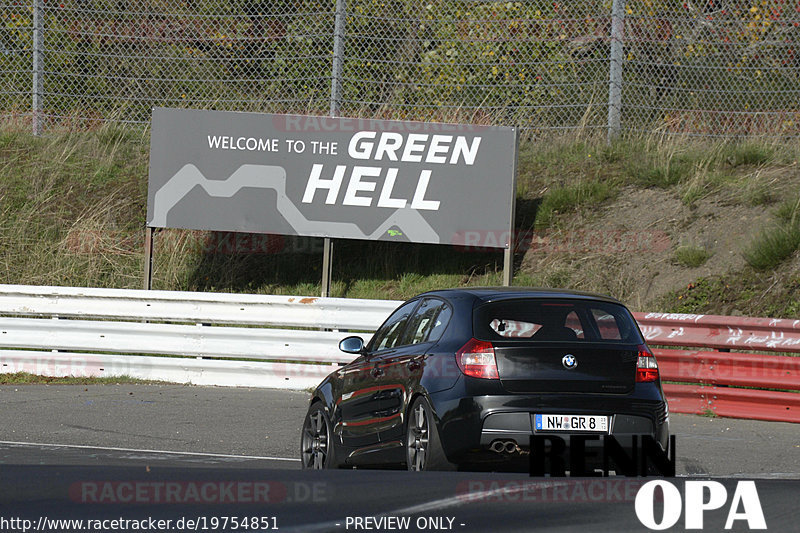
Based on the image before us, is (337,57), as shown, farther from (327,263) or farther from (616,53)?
(616,53)

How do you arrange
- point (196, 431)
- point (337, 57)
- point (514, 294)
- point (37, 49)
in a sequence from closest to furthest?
point (514, 294), point (196, 431), point (337, 57), point (37, 49)

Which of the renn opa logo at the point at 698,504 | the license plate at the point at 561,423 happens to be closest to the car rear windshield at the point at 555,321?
the license plate at the point at 561,423

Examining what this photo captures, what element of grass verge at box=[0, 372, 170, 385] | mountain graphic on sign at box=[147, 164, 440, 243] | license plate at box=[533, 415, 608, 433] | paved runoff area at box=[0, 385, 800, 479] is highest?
mountain graphic on sign at box=[147, 164, 440, 243]

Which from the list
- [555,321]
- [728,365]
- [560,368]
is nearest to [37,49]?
[728,365]

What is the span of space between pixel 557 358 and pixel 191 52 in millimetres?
15994

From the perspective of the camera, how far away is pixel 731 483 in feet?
14.0

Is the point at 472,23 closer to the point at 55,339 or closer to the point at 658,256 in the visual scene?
the point at 658,256

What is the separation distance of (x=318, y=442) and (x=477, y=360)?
212 centimetres

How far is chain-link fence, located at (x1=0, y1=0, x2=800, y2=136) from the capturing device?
1950cm

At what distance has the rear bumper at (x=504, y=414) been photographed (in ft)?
22.6

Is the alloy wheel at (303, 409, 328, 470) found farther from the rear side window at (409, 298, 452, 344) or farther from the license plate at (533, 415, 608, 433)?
the license plate at (533, 415, 608, 433)

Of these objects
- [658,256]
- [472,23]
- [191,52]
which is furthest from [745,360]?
[191,52]

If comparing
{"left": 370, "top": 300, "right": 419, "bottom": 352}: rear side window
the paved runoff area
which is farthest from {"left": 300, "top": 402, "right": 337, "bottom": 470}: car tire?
{"left": 370, "top": 300, "right": 419, "bottom": 352}: rear side window

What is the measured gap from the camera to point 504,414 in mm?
6906
